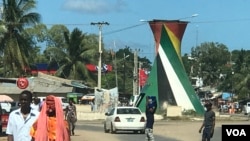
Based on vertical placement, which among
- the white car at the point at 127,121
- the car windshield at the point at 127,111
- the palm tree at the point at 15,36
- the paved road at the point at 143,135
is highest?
the palm tree at the point at 15,36

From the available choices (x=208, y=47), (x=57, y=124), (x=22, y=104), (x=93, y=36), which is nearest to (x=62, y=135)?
(x=57, y=124)

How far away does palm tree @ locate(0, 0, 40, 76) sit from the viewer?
5331 cm

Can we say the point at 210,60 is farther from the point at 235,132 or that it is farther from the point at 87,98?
the point at 235,132

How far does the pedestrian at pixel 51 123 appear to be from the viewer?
8.58 metres

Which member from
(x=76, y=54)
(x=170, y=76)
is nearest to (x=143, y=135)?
(x=170, y=76)

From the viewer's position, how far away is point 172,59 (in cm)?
5784

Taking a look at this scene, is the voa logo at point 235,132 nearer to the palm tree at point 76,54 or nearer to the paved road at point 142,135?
the paved road at point 142,135

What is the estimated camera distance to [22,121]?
895 cm

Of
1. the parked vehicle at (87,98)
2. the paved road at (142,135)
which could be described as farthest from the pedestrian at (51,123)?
the parked vehicle at (87,98)

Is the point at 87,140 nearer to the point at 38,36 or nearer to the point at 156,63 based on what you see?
the point at 156,63

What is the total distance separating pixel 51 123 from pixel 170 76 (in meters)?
49.3

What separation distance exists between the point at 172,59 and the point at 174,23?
3414 millimetres

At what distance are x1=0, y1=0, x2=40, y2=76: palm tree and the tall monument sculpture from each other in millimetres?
11066

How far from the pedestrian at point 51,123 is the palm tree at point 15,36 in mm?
44776
